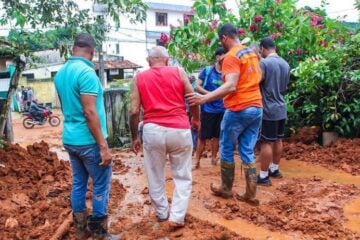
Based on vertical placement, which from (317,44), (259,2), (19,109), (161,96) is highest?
(259,2)

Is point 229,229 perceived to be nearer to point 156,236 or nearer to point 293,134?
point 156,236

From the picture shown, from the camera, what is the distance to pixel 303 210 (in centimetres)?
404

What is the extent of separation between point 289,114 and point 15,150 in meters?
4.89

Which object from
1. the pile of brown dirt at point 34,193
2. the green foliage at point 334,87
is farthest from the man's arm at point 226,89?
the green foliage at point 334,87

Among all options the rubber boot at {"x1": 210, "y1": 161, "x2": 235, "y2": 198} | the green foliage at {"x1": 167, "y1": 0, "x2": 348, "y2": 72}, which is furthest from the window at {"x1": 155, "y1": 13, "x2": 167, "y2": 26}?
the rubber boot at {"x1": 210, "y1": 161, "x2": 235, "y2": 198}

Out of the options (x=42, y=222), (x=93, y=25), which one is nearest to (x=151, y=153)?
(x=42, y=222)

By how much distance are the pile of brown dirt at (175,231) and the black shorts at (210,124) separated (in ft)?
6.81

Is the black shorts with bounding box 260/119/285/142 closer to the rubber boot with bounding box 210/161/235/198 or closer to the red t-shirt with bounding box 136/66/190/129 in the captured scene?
the rubber boot with bounding box 210/161/235/198

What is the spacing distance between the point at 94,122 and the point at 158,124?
607 mm

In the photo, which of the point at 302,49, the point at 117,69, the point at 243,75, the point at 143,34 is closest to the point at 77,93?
the point at 243,75

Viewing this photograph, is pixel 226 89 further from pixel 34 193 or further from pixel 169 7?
pixel 169 7

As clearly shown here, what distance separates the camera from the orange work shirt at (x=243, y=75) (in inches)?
152

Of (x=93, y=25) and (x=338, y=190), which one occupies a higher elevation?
(x=93, y=25)

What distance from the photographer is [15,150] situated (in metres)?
5.51
